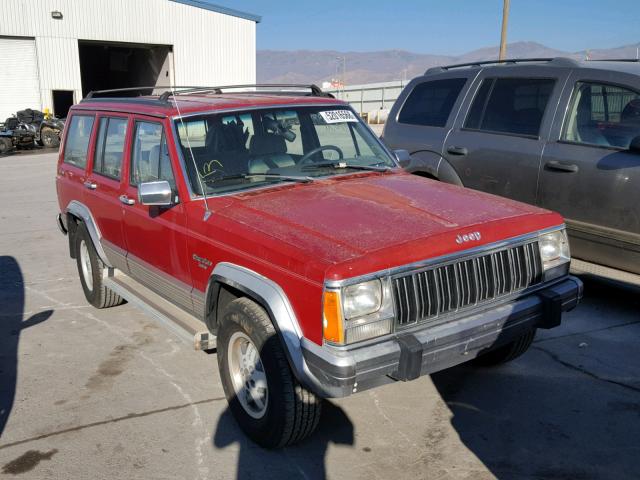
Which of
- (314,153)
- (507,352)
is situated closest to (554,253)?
(507,352)

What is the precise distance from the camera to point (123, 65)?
135 feet

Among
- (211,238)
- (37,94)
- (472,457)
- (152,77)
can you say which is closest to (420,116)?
(211,238)

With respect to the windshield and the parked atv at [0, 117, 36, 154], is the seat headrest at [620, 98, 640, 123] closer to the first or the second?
the windshield

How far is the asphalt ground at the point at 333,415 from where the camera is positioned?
11.2ft

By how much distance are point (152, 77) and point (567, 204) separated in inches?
1385

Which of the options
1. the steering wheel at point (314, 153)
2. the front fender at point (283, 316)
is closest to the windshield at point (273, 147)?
the steering wheel at point (314, 153)

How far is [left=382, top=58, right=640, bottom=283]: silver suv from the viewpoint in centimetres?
514

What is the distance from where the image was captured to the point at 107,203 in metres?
5.12

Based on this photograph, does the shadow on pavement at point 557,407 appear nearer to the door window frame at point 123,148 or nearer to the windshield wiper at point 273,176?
the windshield wiper at point 273,176

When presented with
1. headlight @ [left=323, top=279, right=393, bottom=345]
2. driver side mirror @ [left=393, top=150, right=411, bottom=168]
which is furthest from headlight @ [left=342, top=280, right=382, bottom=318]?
driver side mirror @ [left=393, top=150, right=411, bottom=168]

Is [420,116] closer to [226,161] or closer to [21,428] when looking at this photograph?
[226,161]

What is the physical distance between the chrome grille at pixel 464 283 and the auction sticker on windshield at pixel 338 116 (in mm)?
1959

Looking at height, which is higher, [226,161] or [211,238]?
[226,161]

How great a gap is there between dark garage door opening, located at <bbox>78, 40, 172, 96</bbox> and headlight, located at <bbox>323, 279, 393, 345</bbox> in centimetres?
3281
